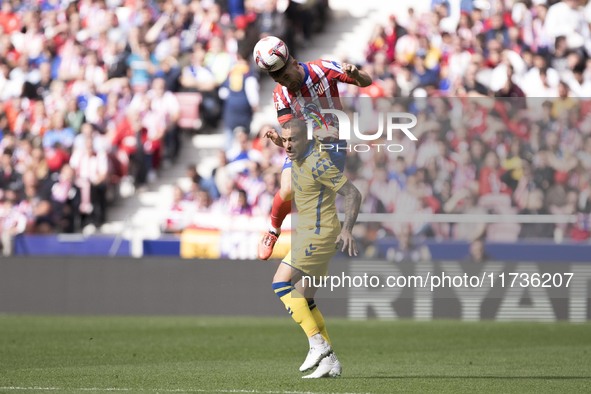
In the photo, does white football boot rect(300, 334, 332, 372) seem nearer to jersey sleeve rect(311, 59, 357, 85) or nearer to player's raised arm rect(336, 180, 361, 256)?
player's raised arm rect(336, 180, 361, 256)

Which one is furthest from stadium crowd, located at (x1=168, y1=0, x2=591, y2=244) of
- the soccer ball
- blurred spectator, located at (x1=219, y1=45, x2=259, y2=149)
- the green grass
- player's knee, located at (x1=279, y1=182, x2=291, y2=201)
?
the soccer ball

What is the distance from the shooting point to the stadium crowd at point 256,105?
18.1 metres

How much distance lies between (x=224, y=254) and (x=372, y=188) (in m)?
2.98

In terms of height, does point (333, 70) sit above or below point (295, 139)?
above

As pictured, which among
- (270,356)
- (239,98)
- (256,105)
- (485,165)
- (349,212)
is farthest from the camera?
(256,105)

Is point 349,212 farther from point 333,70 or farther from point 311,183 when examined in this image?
point 333,70

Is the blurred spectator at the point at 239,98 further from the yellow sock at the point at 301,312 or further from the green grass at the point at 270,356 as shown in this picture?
the yellow sock at the point at 301,312

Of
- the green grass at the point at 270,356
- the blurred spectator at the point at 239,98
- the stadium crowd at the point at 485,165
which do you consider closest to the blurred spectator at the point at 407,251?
the stadium crowd at the point at 485,165

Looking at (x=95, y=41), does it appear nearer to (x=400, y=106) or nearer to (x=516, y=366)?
(x=400, y=106)

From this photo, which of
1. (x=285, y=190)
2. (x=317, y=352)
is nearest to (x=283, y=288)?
(x=317, y=352)

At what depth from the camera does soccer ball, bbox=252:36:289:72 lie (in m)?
10.4

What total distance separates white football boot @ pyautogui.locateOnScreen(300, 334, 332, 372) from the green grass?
0.17 metres

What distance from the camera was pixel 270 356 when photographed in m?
13.5

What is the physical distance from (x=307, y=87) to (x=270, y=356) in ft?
Result: 12.4
